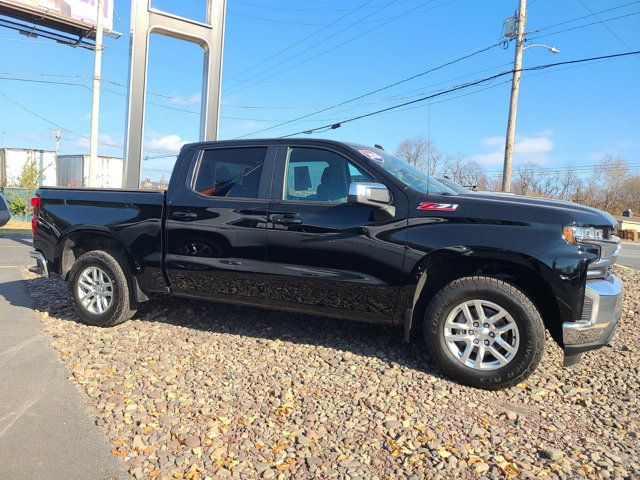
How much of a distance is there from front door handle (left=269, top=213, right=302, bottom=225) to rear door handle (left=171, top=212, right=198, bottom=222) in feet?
2.73

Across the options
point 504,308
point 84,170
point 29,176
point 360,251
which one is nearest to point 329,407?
point 360,251

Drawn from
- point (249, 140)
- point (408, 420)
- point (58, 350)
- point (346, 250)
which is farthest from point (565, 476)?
point (58, 350)

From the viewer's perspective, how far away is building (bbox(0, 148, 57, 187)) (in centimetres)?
3684

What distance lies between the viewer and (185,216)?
4.76m

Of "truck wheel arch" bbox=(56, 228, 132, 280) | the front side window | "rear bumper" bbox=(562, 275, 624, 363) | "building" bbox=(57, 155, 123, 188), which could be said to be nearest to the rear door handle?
"truck wheel arch" bbox=(56, 228, 132, 280)

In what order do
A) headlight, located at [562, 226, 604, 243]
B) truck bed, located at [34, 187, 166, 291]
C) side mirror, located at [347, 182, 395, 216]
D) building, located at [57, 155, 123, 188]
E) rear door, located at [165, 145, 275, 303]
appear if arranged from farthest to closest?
building, located at [57, 155, 123, 188] → truck bed, located at [34, 187, 166, 291] → rear door, located at [165, 145, 275, 303] → side mirror, located at [347, 182, 395, 216] → headlight, located at [562, 226, 604, 243]

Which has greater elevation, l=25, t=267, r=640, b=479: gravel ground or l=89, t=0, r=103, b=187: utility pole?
l=89, t=0, r=103, b=187: utility pole

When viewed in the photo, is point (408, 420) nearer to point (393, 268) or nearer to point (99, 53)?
point (393, 268)

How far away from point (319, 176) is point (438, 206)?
44.3 inches

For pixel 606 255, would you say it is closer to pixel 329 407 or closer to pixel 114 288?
pixel 329 407

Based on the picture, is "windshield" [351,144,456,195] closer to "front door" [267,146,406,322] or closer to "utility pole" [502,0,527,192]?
"front door" [267,146,406,322]

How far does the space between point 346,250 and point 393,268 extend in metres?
0.42

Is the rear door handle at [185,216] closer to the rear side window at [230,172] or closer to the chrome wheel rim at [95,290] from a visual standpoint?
the rear side window at [230,172]

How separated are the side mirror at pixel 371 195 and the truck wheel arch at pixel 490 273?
0.53 meters
